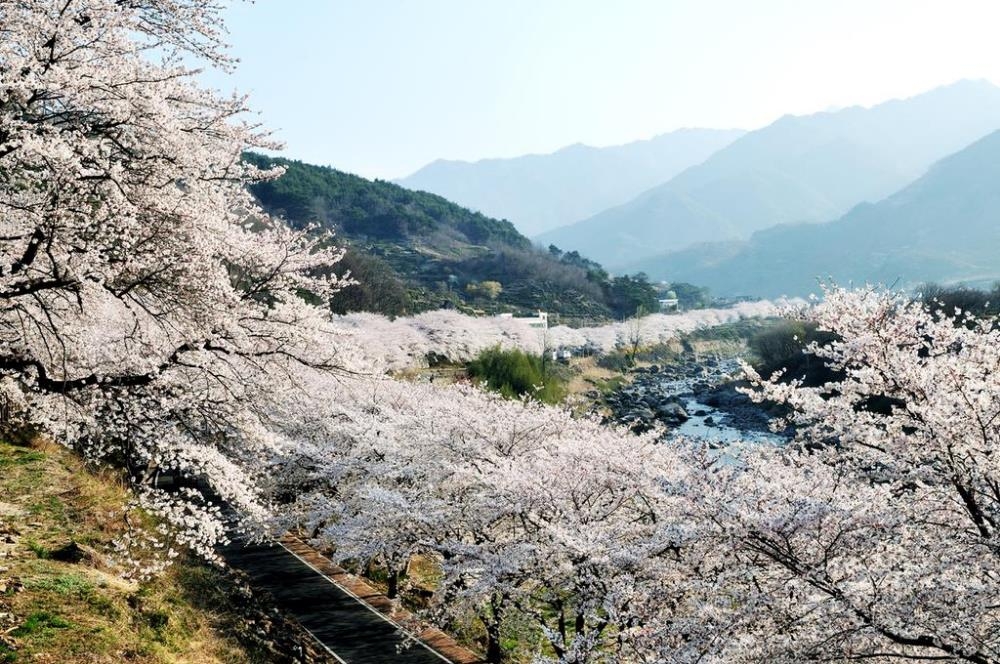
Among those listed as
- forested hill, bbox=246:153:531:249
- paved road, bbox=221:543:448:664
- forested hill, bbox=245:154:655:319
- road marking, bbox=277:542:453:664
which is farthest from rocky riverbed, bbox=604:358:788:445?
forested hill, bbox=246:153:531:249

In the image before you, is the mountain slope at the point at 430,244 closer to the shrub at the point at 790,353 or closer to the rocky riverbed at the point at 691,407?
the rocky riverbed at the point at 691,407

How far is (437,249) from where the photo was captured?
14300 centimetres

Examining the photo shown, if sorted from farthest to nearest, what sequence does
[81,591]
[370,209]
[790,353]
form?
[370,209]
[790,353]
[81,591]

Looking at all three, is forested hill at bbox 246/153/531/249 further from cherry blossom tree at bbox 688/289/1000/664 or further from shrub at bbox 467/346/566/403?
cherry blossom tree at bbox 688/289/1000/664

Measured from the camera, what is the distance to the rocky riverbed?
52531 millimetres

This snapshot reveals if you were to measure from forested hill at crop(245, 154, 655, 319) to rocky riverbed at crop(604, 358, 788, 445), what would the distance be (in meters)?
26.9

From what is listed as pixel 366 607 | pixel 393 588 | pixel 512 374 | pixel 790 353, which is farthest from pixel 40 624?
pixel 790 353

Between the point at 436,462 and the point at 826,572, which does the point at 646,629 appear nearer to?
the point at 826,572

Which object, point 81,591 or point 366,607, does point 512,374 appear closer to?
point 366,607

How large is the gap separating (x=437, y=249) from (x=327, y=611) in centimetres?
12901

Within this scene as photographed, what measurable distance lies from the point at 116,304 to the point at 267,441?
2591 millimetres

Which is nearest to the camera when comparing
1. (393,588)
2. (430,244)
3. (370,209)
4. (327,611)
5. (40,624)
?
(40,624)

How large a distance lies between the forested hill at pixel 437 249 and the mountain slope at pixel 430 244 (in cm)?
20

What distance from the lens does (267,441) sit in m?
9.63
